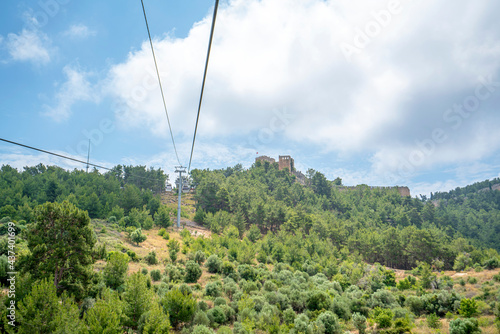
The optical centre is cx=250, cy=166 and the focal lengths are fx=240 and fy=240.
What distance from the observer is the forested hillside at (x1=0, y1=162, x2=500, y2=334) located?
42.7 ft

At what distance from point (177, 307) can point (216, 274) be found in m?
11.3

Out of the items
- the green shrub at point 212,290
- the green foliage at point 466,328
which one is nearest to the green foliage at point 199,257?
the green shrub at point 212,290

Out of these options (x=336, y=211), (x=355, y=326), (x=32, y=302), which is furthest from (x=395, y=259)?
(x=32, y=302)

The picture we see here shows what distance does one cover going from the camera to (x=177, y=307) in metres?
14.7

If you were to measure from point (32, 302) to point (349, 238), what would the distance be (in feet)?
188

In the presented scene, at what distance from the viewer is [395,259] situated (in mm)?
56031

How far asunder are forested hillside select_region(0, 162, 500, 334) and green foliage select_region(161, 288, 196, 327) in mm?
61

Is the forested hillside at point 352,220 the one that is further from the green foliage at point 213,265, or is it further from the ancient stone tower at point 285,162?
the green foliage at point 213,265

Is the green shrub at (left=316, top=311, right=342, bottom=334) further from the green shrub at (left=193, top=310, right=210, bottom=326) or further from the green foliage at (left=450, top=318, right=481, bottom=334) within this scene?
the green shrub at (left=193, top=310, right=210, bottom=326)

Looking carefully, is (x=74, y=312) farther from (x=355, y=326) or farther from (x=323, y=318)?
(x=355, y=326)

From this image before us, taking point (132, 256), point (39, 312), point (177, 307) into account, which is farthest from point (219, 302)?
point (132, 256)

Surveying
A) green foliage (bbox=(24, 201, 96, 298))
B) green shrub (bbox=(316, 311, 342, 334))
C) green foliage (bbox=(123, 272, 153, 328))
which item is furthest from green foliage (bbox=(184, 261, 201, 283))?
green shrub (bbox=(316, 311, 342, 334))

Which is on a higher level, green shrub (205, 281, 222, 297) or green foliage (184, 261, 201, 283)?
green foliage (184, 261, 201, 283)

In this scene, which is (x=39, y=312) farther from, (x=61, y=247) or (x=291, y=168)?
(x=291, y=168)
